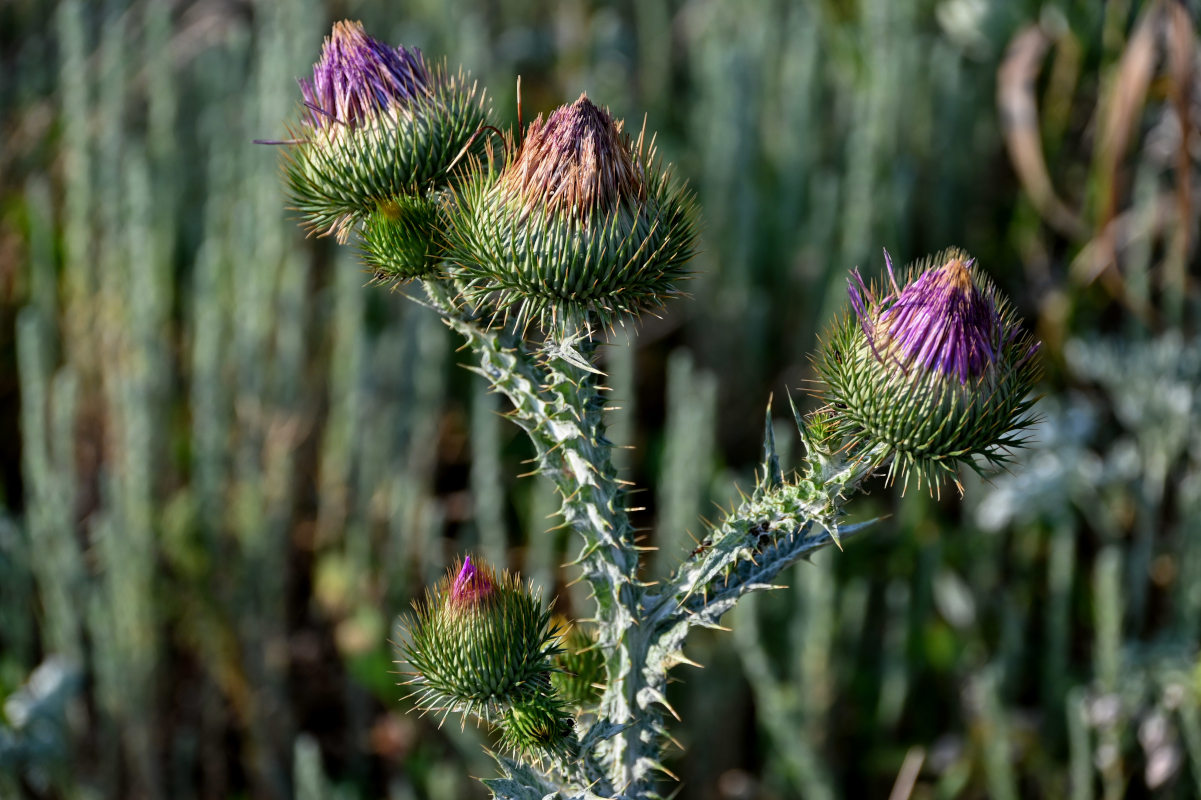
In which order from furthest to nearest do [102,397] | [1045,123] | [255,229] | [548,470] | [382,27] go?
[382,27] < [1045,123] < [102,397] < [255,229] < [548,470]

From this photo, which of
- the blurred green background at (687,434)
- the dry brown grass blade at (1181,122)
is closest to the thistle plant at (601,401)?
the blurred green background at (687,434)

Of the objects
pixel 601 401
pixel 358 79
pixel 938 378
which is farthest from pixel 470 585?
pixel 358 79

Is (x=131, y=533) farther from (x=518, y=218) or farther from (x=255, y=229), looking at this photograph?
(x=518, y=218)

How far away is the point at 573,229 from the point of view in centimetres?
161

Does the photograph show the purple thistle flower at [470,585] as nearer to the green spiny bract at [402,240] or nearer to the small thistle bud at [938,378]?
the green spiny bract at [402,240]

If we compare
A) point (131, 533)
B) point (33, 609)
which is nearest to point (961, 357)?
point (131, 533)

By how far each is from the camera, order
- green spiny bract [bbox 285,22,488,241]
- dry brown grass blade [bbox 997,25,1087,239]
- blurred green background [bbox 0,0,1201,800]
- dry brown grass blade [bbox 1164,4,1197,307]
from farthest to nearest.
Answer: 1. dry brown grass blade [bbox 997,25,1087,239]
2. dry brown grass blade [bbox 1164,4,1197,307]
3. blurred green background [bbox 0,0,1201,800]
4. green spiny bract [bbox 285,22,488,241]

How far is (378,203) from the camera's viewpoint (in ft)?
5.57

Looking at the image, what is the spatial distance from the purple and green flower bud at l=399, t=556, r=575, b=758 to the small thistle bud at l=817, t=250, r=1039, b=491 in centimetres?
58

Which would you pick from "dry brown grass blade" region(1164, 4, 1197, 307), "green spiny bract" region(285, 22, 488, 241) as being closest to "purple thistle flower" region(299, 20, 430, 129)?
"green spiny bract" region(285, 22, 488, 241)

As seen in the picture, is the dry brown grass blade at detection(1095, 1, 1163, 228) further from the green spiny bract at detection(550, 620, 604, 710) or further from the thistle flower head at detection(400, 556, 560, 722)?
the thistle flower head at detection(400, 556, 560, 722)

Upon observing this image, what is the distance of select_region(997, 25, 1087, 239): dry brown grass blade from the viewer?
397cm

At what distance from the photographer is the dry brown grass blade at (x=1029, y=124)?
3.97 metres

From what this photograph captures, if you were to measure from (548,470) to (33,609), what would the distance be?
2613mm
